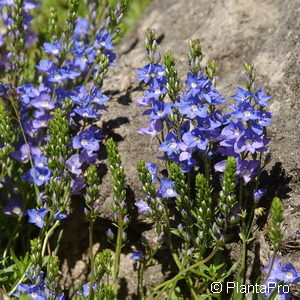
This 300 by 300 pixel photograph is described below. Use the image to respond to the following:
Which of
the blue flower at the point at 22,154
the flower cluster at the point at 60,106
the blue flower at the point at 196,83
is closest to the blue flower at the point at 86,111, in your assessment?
the flower cluster at the point at 60,106

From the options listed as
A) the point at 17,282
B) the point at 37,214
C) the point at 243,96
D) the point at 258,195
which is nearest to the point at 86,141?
the point at 37,214

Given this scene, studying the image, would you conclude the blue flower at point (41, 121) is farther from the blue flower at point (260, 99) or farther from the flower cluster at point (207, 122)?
the blue flower at point (260, 99)

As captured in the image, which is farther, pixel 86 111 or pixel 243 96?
pixel 86 111

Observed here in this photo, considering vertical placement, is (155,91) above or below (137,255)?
above

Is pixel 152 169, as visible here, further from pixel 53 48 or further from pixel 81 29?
pixel 81 29

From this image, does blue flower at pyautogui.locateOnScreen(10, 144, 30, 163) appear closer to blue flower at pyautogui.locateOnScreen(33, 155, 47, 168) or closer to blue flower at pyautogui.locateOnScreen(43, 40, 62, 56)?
blue flower at pyautogui.locateOnScreen(33, 155, 47, 168)

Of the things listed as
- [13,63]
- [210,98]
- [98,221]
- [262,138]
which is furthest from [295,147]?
[13,63]

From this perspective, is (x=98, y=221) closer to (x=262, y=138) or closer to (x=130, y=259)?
(x=130, y=259)
